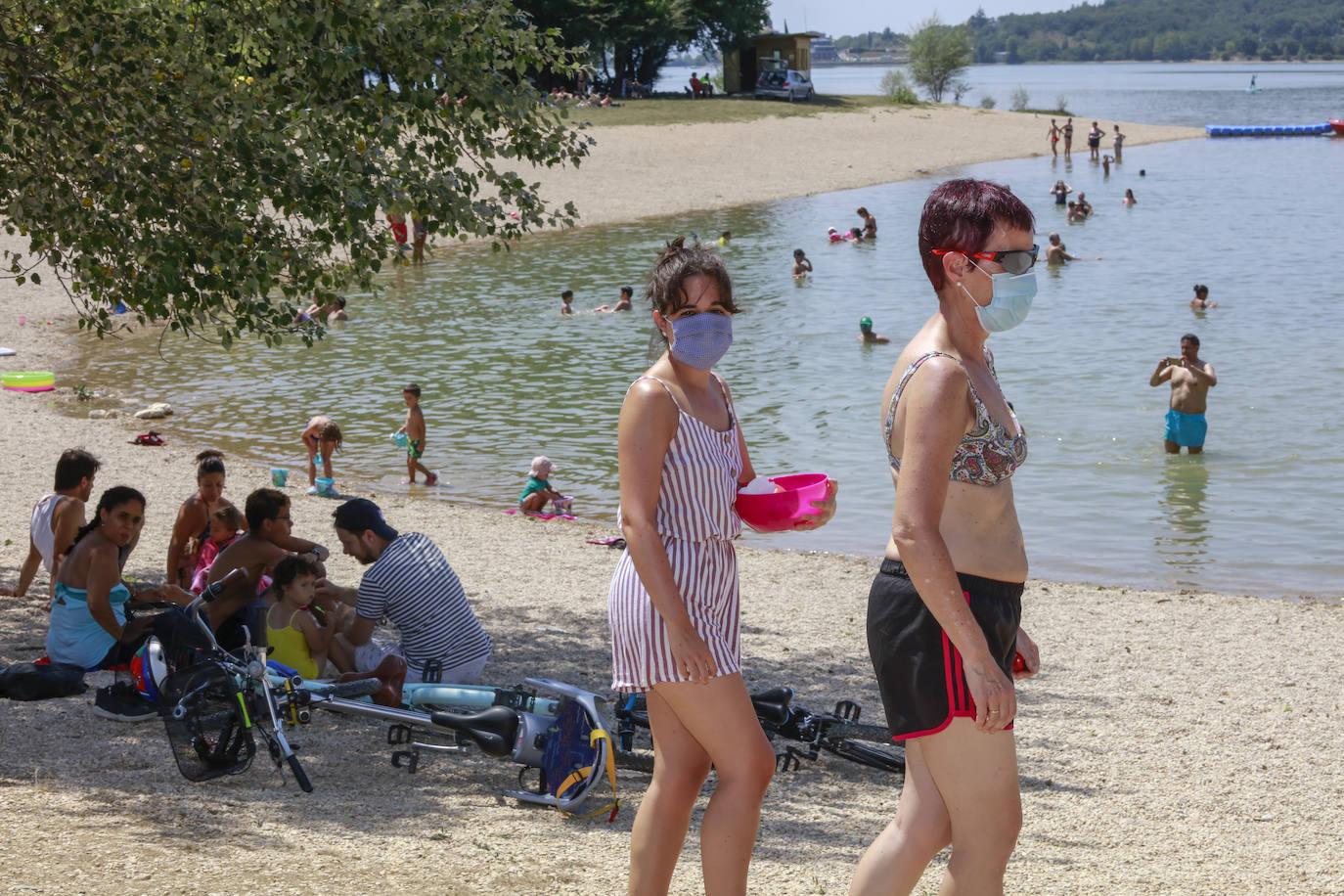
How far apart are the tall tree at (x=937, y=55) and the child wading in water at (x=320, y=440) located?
272 feet

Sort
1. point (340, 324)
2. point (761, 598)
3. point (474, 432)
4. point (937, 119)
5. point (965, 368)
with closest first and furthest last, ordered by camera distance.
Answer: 1. point (965, 368)
2. point (761, 598)
3. point (474, 432)
4. point (340, 324)
5. point (937, 119)

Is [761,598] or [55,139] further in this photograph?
[761,598]

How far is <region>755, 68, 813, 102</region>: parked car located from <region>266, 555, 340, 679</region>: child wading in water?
63897 mm

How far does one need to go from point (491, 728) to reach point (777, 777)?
1.30 meters

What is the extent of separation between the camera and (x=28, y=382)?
18844 millimetres

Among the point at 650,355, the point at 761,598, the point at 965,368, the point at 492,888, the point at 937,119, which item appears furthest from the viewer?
the point at 937,119

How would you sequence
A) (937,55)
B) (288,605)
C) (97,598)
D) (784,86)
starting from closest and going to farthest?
(97,598) < (288,605) < (784,86) < (937,55)

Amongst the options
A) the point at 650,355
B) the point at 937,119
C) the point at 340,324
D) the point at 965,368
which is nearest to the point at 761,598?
the point at 650,355

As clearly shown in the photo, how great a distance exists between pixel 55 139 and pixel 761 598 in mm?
5607

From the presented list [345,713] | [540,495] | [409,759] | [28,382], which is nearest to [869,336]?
[540,495]

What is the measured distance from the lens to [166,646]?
577cm

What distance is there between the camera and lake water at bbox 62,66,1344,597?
13.0m

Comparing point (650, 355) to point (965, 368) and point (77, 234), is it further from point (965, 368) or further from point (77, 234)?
point (77, 234)

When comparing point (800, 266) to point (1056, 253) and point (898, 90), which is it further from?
point (898, 90)
